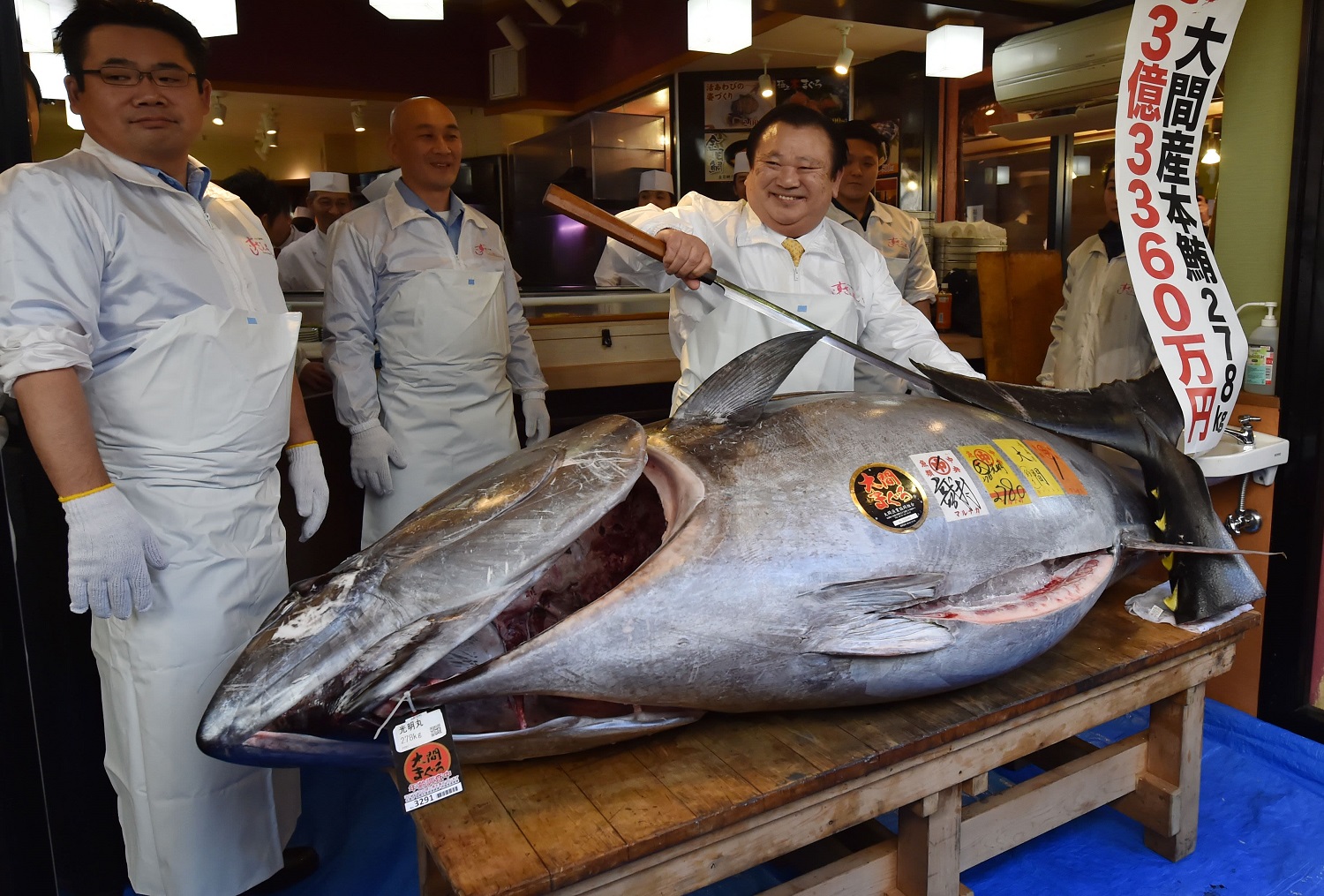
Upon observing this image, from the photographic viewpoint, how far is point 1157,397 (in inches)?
94.7

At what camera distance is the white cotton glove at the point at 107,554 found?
5.60ft

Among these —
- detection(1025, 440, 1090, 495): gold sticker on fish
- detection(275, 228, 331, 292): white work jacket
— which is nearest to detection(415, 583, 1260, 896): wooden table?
detection(1025, 440, 1090, 495): gold sticker on fish

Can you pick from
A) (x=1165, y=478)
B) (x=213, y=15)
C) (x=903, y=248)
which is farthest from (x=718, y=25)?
(x=1165, y=478)

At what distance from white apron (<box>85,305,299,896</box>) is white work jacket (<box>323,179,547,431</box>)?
952 mm

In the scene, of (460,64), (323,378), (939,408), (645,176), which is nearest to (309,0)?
(460,64)

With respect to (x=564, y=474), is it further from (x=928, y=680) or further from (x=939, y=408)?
(x=939, y=408)

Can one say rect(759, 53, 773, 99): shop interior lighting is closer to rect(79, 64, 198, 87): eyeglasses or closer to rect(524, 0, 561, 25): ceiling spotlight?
rect(524, 0, 561, 25): ceiling spotlight

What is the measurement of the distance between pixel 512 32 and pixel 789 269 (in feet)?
21.2

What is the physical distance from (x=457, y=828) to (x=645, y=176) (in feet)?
23.3

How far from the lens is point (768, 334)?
8.61 feet

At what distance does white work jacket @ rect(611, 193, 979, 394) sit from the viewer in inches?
102

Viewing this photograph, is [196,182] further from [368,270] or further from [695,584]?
[695,584]

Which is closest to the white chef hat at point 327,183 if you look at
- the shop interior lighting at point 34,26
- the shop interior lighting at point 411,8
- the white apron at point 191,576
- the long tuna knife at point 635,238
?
the shop interior lighting at point 411,8

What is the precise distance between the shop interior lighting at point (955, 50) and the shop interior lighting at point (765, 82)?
10.0ft
